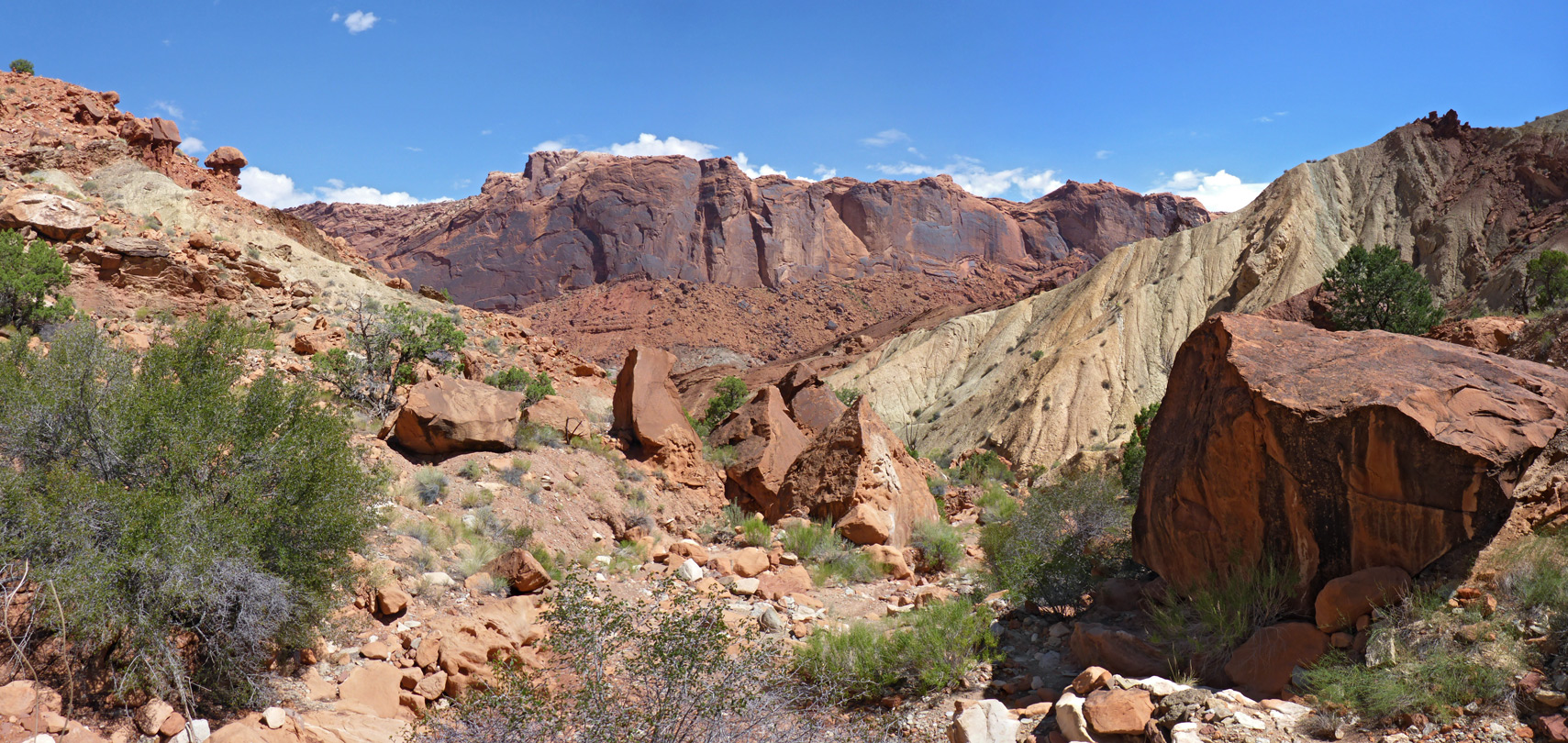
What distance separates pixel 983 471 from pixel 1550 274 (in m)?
21.3

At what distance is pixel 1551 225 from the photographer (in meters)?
35.7

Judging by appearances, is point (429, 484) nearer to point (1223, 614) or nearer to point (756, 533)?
point (756, 533)

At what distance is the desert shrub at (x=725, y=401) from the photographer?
77.2 feet

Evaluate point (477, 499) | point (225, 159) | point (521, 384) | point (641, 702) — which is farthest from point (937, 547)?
point (225, 159)

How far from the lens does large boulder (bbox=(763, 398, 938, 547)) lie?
13.2m

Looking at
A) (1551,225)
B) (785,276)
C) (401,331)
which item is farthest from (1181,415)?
(785,276)

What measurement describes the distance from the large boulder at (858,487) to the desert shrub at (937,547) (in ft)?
0.69

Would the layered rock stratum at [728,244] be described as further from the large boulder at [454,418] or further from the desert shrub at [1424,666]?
the desert shrub at [1424,666]

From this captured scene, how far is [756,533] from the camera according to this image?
13336 millimetres

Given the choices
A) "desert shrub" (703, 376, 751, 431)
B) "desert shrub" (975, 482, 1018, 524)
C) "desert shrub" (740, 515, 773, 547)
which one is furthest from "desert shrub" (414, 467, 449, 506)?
"desert shrub" (703, 376, 751, 431)

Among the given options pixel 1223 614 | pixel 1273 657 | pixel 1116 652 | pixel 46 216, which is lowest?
pixel 1116 652

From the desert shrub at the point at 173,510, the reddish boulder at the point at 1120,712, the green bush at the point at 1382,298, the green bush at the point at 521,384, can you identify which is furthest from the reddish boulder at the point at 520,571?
the green bush at the point at 1382,298

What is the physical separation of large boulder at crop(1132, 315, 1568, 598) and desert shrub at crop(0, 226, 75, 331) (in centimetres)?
2089

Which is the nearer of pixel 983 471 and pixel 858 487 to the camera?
pixel 858 487
